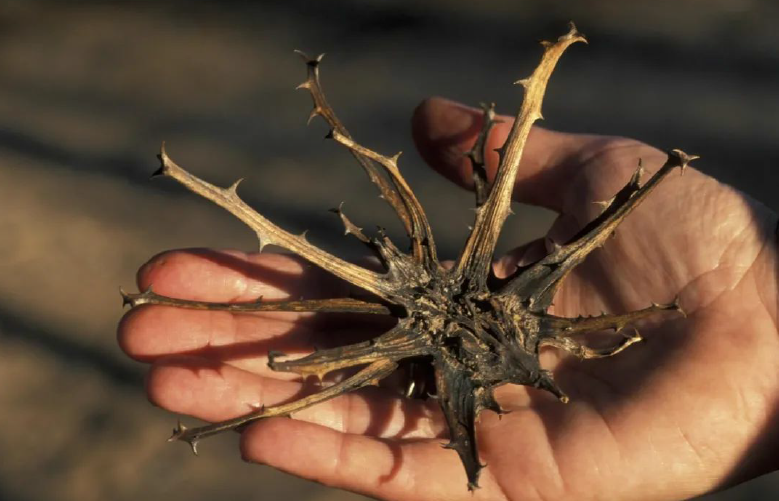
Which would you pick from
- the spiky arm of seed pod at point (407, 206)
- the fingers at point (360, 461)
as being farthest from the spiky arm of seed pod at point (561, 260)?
the fingers at point (360, 461)

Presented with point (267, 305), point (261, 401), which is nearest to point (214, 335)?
point (261, 401)

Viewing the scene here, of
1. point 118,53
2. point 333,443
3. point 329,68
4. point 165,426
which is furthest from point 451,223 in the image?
point 118,53

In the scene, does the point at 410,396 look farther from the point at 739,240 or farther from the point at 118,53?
the point at 118,53

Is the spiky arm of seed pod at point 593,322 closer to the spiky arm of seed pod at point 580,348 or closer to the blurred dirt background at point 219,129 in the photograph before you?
the spiky arm of seed pod at point 580,348

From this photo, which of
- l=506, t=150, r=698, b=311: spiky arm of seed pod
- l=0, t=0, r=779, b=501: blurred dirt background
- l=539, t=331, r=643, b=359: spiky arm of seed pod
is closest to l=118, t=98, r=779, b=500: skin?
l=539, t=331, r=643, b=359: spiky arm of seed pod

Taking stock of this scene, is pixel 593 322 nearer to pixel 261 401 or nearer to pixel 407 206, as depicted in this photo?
pixel 407 206

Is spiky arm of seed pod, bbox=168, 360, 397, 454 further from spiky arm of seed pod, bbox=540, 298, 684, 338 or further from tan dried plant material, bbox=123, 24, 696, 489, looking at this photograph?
spiky arm of seed pod, bbox=540, 298, 684, 338
